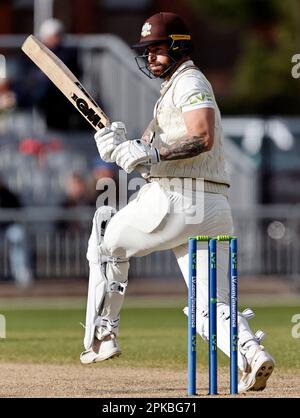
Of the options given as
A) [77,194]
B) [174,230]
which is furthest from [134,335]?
[77,194]

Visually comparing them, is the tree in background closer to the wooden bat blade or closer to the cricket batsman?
the wooden bat blade

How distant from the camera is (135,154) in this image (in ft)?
27.3

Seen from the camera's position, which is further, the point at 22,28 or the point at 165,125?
the point at 22,28

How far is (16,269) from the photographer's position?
62.7 ft

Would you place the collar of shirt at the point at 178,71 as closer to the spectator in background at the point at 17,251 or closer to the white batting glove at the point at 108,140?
the white batting glove at the point at 108,140

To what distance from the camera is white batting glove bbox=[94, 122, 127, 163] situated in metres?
8.49

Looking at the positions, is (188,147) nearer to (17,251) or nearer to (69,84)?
(69,84)

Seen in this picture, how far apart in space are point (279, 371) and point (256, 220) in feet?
31.4

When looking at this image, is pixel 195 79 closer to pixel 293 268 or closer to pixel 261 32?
pixel 293 268

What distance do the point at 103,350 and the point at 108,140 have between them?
1356 millimetres

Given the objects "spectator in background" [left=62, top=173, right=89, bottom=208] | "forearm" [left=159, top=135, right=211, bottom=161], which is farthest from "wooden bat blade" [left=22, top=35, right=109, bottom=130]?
"spectator in background" [left=62, top=173, right=89, bottom=208]

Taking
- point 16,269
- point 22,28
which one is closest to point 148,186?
point 16,269

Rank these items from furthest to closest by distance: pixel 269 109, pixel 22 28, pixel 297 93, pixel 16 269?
pixel 22 28, pixel 297 93, pixel 269 109, pixel 16 269
